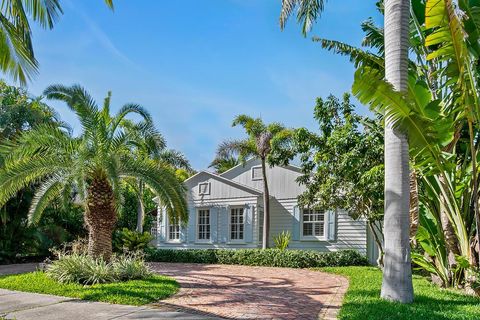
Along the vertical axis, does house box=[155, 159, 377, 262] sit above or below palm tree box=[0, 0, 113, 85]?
below

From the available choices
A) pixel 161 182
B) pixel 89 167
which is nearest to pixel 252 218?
pixel 161 182

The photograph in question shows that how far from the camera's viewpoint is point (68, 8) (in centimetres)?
954

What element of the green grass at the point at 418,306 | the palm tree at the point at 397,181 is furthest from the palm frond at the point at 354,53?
the green grass at the point at 418,306

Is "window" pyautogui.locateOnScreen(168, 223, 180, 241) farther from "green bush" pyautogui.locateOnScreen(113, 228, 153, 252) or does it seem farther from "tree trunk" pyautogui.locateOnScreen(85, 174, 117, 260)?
"tree trunk" pyautogui.locateOnScreen(85, 174, 117, 260)

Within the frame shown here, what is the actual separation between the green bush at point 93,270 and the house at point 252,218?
9073 mm

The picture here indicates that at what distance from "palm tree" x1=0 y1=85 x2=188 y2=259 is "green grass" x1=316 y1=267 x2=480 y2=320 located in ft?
19.6

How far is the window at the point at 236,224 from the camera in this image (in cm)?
2247

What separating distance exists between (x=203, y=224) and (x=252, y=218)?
337cm

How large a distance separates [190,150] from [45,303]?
76.5 ft

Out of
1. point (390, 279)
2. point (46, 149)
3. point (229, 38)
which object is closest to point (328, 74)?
point (229, 38)

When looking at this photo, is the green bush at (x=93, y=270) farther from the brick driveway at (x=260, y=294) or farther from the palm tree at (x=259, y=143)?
the palm tree at (x=259, y=143)

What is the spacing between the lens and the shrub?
65.6ft

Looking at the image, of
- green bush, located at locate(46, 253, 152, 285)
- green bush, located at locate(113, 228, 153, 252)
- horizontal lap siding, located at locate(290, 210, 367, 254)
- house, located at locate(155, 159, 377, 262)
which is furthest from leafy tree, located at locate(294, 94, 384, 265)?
green bush, located at locate(113, 228, 153, 252)

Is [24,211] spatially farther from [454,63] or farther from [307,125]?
[454,63]
